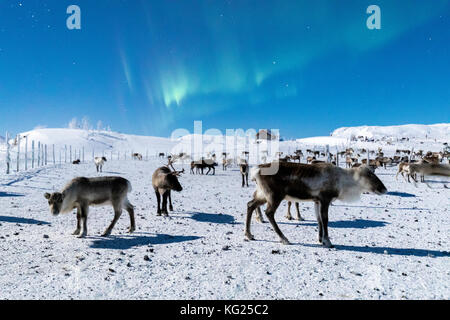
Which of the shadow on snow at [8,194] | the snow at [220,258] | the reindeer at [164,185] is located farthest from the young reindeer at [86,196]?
the shadow on snow at [8,194]

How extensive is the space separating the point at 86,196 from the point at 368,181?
22.3 feet

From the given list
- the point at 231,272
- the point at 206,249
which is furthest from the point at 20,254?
the point at 231,272

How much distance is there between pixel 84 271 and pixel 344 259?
4.78 metres

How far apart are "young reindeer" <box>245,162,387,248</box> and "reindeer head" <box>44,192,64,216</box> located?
464cm

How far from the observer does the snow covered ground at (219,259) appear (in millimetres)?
4195

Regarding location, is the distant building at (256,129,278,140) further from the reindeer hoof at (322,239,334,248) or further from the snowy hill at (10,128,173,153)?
the reindeer hoof at (322,239,334,248)

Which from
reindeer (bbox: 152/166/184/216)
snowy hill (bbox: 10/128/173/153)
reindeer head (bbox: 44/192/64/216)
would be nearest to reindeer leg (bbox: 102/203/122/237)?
reindeer head (bbox: 44/192/64/216)

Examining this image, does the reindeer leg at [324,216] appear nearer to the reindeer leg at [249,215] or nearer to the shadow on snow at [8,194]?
the reindeer leg at [249,215]

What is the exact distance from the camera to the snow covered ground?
13.8 feet

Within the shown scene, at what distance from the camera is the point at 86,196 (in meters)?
7.14

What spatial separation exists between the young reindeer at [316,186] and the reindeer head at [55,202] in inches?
183

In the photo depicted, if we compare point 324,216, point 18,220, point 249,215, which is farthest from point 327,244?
point 18,220

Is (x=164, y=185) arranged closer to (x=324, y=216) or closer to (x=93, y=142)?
(x=324, y=216)
